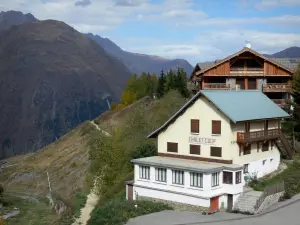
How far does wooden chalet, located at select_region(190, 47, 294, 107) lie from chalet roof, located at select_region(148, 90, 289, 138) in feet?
46.0

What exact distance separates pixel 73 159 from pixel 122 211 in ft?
154

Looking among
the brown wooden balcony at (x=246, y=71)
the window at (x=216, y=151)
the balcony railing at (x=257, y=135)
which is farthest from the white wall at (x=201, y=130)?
the brown wooden balcony at (x=246, y=71)

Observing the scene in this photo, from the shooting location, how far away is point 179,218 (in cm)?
3712

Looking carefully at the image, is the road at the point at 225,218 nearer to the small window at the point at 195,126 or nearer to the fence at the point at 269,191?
the fence at the point at 269,191

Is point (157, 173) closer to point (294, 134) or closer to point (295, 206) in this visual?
point (295, 206)

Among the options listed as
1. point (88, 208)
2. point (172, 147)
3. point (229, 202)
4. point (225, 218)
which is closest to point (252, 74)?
point (172, 147)

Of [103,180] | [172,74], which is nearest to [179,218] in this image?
[103,180]

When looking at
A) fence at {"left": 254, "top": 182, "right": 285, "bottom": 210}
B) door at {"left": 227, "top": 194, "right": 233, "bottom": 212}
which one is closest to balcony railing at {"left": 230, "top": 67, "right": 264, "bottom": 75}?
fence at {"left": 254, "top": 182, "right": 285, "bottom": 210}

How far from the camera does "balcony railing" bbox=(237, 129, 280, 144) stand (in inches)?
1684

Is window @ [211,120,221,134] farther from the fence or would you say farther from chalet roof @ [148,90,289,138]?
the fence

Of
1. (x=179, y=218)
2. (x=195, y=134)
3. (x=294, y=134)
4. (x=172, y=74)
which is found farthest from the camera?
(x=172, y=74)

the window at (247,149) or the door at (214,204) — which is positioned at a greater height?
the window at (247,149)

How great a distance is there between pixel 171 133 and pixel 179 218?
435 inches

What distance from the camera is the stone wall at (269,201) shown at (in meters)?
38.1
